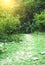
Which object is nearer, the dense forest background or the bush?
the bush

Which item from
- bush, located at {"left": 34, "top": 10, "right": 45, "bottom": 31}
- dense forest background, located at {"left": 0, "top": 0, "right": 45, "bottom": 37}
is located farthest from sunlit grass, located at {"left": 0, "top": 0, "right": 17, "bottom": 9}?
bush, located at {"left": 34, "top": 10, "right": 45, "bottom": 31}

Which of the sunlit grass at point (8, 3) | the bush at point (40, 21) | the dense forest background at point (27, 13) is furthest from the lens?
the sunlit grass at point (8, 3)

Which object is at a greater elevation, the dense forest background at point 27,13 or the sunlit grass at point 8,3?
the sunlit grass at point 8,3

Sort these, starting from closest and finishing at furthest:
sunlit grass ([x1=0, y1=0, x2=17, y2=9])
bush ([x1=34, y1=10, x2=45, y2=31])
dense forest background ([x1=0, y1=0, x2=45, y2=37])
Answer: bush ([x1=34, y1=10, x2=45, y2=31])
dense forest background ([x1=0, y1=0, x2=45, y2=37])
sunlit grass ([x1=0, y1=0, x2=17, y2=9])

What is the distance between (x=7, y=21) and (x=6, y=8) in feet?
38.5

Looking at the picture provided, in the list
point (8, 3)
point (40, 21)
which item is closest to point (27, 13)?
point (8, 3)

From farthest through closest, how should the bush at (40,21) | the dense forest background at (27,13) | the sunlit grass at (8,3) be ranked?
1. the sunlit grass at (8,3)
2. the dense forest background at (27,13)
3. the bush at (40,21)

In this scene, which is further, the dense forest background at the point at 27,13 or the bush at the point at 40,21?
the dense forest background at the point at 27,13

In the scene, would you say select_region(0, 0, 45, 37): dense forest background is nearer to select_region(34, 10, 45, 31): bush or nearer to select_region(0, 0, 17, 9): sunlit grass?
select_region(34, 10, 45, 31): bush

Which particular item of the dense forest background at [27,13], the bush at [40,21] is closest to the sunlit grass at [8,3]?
the dense forest background at [27,13]

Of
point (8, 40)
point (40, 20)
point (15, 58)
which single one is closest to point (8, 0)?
point (40, 20)

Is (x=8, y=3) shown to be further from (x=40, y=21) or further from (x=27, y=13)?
(x=40, y=21)

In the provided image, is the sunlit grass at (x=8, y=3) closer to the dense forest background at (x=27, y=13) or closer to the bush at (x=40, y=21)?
the dense forest background at (x=27, y=13)

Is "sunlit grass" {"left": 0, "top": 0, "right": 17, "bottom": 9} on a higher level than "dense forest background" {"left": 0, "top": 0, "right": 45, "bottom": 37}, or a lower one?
higher
